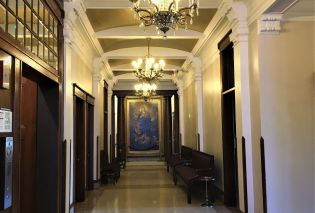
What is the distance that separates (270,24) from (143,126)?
14.4 metres

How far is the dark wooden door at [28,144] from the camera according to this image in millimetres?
4855

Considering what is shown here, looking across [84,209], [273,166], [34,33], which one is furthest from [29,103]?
[273,166]

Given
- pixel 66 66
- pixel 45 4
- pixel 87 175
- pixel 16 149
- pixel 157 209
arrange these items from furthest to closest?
1. pixel 87 175
2. pixel 157 209
3. pixel 66 66
4. pixel 45 4
5. pixel 16 149

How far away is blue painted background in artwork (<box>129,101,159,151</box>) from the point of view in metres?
18.7

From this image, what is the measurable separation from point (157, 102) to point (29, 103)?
14.2 metres

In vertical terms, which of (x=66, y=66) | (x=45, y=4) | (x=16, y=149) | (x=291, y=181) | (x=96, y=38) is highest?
(x=96, y=38)

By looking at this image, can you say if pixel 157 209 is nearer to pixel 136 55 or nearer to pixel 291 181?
pixel 291 181

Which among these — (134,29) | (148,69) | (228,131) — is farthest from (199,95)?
(134,29)

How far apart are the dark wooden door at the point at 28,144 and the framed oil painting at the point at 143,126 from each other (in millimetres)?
13578

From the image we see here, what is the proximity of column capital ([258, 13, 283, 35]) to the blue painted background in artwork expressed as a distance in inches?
562

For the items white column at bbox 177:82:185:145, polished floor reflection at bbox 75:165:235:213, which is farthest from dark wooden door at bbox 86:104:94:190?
white column at bbox 177:82:185:145

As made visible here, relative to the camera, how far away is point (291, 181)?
475 cm

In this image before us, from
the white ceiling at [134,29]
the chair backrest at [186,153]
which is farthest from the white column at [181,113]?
the chair backrest at [186,153]

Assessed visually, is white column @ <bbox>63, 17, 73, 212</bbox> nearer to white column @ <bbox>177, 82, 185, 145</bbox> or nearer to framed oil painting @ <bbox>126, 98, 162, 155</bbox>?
white column @ <bbox>177, 82, 185, 145</bbox>
